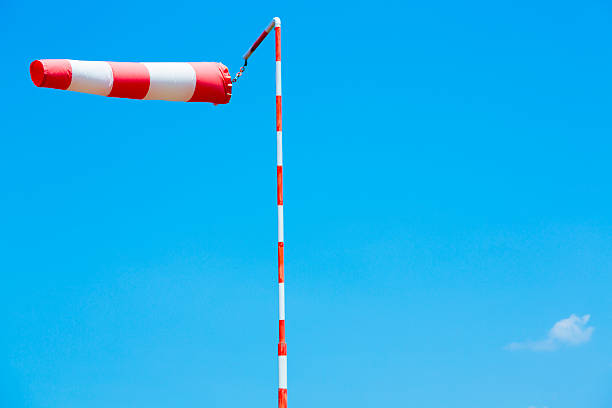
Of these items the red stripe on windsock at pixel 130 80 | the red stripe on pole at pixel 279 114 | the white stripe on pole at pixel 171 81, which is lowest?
the red stripe on pole at pixel 279 114

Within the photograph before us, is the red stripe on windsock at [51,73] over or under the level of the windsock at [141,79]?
under

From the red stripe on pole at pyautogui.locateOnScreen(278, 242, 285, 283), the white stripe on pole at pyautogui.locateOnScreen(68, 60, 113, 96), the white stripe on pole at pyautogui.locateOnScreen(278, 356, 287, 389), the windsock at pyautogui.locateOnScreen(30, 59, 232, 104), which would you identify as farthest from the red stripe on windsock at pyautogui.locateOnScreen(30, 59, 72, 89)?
the white stripe on pole at pyautogui.locateOnScreen(278, 356, 287, 389)

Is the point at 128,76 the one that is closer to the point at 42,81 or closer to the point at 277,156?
the point at 42,81

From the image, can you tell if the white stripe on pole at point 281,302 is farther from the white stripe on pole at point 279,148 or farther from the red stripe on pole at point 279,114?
Answer: the red stripe on pole at point 279,114

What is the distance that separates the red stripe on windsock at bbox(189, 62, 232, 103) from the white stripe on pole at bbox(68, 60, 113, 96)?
1.79 m

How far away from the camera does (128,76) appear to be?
14.4 meters

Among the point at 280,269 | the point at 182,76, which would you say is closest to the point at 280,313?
the point at 280,269

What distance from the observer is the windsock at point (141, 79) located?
13523 mm

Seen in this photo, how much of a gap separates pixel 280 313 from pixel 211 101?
4.65 meters

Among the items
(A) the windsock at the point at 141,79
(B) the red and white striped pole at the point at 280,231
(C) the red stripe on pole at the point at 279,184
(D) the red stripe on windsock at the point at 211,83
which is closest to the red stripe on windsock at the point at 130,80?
(A) the windsock at the point at 141,79

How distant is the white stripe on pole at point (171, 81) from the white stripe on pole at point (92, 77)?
2.86 ft

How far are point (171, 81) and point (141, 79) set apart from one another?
Answer: 24.6 inches

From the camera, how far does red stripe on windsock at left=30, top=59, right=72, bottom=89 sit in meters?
13.4

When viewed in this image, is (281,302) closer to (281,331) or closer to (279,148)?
(281,331)
